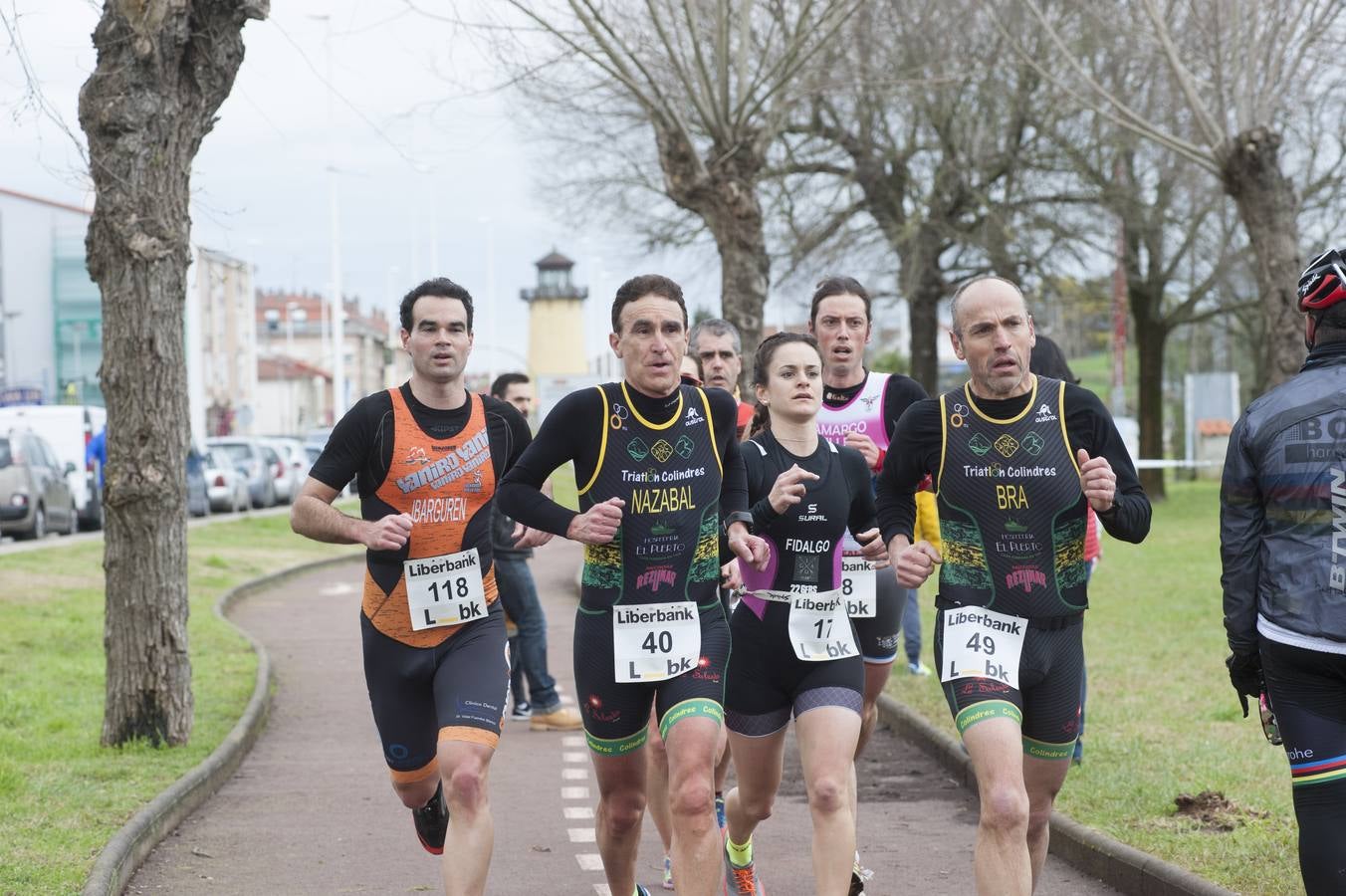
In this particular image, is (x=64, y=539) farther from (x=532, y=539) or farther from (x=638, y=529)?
(x=638, y=529)

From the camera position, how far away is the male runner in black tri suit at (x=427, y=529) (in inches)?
247

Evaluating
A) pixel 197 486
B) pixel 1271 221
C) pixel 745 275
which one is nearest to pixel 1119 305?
pixel 197 486

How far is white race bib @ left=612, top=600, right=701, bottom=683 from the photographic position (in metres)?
5.88

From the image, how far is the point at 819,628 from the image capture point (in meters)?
6.35

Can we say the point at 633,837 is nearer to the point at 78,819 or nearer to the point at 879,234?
the point at 78,819

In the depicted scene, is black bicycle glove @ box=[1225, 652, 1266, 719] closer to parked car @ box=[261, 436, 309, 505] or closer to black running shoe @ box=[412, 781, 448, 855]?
black running shoe @ box=[412, 781, 448, 855]

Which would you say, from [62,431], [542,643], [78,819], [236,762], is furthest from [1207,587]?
[62,431]

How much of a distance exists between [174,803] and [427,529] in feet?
10.5

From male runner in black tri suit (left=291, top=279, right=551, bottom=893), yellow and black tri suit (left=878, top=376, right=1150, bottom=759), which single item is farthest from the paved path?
yellow and black tri suit (left=878, top=376, right=1150, bottom=759)

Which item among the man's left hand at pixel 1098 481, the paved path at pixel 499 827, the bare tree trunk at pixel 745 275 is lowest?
the paved path at pixel 499 827

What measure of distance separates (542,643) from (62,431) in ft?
89.1

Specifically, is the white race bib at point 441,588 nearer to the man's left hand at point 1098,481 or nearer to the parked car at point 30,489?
the man's left hand at point 1098,481

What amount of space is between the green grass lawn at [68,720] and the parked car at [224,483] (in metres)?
16.7

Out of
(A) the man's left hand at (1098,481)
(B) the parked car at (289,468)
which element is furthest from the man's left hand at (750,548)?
(B) the parked car at (289,468)
